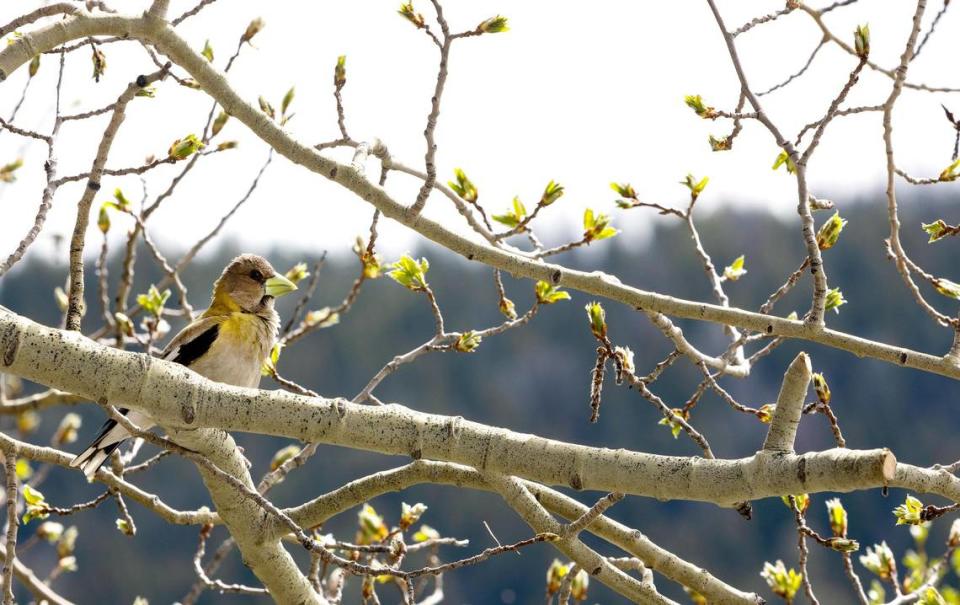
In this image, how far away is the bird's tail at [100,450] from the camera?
3.60 metres

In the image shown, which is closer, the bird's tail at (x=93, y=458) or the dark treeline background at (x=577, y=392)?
the bird's tail at (x=93, y=458)

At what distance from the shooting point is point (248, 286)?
507 cm

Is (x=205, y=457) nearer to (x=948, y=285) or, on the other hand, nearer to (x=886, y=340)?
(x=948, y=285)

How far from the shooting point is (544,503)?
3.29m

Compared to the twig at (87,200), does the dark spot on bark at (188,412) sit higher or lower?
lower

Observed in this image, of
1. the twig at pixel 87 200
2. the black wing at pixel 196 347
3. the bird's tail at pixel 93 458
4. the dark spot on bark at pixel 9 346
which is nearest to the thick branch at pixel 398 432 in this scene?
the dark spot on bark at pixel 9 346

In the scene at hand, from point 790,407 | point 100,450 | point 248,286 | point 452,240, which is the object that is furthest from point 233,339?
point 790,407

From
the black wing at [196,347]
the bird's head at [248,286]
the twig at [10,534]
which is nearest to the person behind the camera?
the twig at [10,534]

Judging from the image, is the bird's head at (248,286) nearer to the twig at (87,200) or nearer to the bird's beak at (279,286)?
the bird's beak at (279,286)

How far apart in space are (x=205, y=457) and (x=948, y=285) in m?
2.39

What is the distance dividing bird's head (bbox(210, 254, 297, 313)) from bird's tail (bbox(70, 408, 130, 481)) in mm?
1002

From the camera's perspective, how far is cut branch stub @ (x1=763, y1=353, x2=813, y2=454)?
256 cm

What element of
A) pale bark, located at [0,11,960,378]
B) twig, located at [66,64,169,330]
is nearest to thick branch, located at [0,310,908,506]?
twig, located at [66,64,169,330]

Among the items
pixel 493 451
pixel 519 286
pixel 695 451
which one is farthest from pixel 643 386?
pixel 519 286
